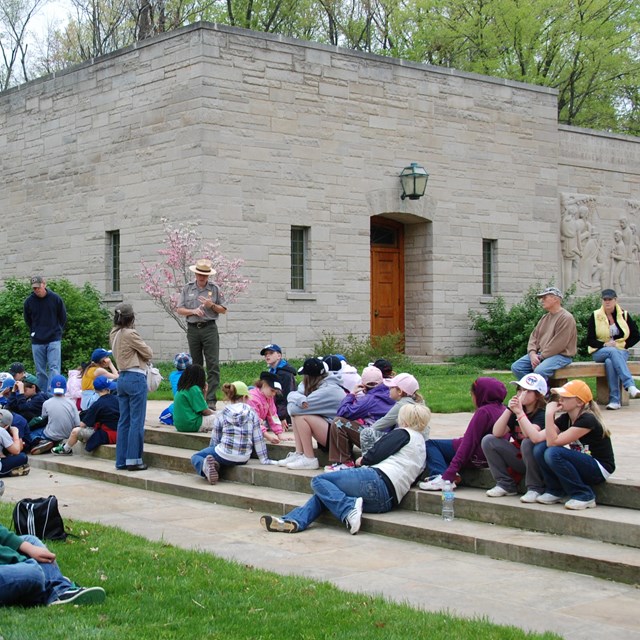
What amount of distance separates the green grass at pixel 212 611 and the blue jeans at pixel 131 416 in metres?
4.27

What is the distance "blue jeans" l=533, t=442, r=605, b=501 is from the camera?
805 centimetres

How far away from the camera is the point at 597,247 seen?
2622 centimetres

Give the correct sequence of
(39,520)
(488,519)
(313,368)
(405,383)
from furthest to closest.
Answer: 1. (313,368)
2. (405,383)
3. (488,519)
4. (39,520)

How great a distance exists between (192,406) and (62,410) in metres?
2.13

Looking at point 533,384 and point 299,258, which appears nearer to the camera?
point 533,384

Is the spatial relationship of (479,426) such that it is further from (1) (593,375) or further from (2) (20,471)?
(2) (20,471)

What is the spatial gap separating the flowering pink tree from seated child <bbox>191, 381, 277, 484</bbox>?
27.8 ft

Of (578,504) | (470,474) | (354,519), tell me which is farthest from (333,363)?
(578,504)

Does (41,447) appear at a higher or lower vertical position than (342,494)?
lower

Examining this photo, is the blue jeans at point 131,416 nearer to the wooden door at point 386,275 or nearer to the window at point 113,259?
the window at point 113,259

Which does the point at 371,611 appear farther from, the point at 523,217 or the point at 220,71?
the point at 523,217

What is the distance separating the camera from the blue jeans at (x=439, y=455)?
923 cm

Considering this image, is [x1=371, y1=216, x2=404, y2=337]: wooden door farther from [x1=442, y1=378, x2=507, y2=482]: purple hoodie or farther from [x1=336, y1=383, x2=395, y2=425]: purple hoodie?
[x1=442, y1=378, x2=507, y2=482]: purple hoodie

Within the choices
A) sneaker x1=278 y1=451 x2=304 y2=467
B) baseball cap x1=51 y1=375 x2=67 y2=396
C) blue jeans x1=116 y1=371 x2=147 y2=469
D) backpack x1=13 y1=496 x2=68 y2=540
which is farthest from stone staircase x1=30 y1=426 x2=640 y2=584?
baseball cap x1=51 y1=375 x2=67 y2=396
